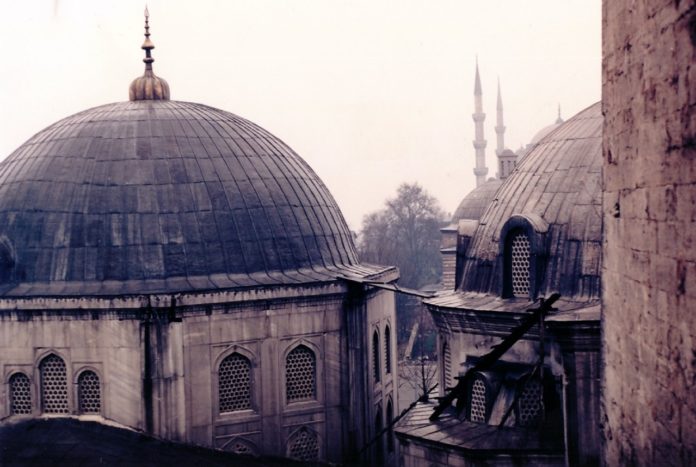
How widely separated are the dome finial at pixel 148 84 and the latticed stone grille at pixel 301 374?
7.45m

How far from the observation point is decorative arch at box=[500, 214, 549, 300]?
63.4 feet

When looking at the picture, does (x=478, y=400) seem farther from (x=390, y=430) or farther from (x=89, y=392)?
(x=89, y=392)

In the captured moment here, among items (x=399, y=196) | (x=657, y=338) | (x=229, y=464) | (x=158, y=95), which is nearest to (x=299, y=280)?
(x=229, y=464)

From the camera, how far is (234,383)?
2320cm

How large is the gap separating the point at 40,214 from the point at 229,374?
5.01 m

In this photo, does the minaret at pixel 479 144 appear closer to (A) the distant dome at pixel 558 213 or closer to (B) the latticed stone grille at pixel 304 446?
(B) the latticed stone grille at pixel 304 446

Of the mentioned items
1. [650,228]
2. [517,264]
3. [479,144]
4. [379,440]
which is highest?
[479,144]

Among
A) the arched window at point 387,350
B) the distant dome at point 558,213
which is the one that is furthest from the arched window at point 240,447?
the distant dome at point 558,213

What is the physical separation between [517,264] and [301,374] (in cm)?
605

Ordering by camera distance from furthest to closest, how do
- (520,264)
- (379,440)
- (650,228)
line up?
1. (379,440)
2. (520,264)
3. (650,228)

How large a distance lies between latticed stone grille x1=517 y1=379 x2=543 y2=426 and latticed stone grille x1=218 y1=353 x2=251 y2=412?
248 inches

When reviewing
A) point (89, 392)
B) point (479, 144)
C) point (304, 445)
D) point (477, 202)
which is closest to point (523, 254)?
point (304, 445)

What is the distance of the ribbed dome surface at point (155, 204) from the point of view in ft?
76.4

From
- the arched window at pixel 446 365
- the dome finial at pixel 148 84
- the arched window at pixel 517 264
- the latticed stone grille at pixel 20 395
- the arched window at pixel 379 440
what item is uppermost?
the dome finial at pixel 148 84
